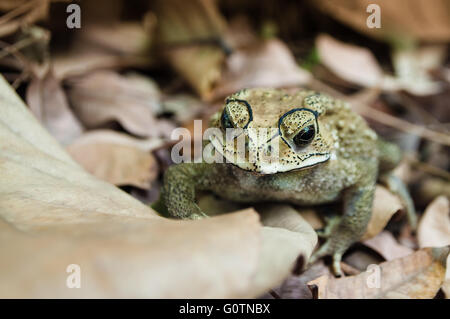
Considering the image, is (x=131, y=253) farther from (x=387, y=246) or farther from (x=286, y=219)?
(x=387, y=246)

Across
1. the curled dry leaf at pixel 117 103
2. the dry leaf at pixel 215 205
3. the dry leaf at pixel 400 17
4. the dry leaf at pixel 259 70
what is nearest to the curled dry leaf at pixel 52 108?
the curled dry leaf at pixel 117 103

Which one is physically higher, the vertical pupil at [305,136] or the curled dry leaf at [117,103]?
the curled dry leaf at [117,103]

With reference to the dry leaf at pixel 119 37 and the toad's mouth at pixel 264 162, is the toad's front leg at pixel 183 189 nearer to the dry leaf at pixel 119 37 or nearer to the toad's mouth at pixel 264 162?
the toad's mouth at pixel 264 162

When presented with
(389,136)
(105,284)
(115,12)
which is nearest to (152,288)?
(105,284)

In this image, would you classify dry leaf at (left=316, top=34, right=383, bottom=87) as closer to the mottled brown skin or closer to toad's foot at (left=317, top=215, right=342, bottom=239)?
the mottled brown skin

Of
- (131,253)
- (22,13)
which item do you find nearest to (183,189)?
(131,253)

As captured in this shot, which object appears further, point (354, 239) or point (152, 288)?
point (354, 239)
